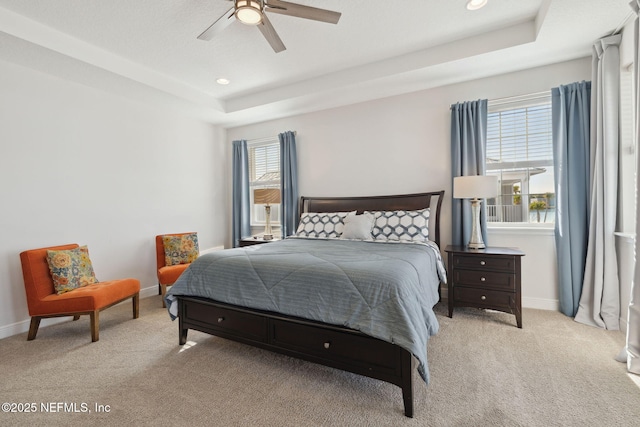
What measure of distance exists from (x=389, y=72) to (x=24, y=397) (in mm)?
4134

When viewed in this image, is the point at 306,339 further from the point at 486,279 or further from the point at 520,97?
the point at 520,97

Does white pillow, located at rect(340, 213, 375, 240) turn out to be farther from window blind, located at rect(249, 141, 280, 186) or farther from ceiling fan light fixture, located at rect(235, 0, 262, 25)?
ceiling fan light fixture, located at rect(235, 0, 262, 25)

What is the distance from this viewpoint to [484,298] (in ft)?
9.43

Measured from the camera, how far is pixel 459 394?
1.81 meters

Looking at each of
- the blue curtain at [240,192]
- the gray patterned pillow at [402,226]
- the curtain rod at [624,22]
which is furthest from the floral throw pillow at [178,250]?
the curtain rod at [624,22]

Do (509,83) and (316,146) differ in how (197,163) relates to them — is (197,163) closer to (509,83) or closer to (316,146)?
(316,146)

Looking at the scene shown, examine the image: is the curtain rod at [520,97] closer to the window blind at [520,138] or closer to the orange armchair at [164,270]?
the window blind at [520,138]

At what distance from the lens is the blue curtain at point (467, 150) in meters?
3.37

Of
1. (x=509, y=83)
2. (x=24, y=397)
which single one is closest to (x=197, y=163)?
(x=24, y=397)

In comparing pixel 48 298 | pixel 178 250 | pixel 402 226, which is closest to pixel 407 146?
pixel 402 226

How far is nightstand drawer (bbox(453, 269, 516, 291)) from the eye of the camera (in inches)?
109

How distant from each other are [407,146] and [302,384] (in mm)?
3064

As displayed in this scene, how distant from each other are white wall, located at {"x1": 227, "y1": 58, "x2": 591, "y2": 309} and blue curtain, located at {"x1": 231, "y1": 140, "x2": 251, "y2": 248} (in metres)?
0.63

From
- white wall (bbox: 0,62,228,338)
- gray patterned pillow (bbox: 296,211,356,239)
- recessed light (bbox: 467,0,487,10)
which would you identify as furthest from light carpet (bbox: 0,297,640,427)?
recessed light (bbox: 467,0,487,10)
